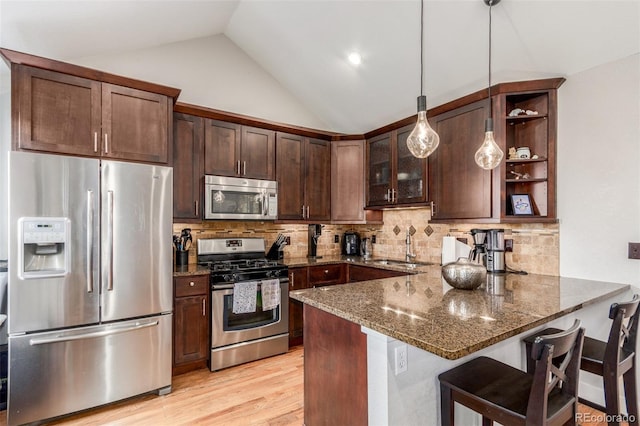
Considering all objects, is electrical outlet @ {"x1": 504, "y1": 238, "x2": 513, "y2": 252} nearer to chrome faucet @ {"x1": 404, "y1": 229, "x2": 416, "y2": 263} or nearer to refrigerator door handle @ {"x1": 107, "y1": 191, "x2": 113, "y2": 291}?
chrome faucet @ {"x1": 404, "y1": 229, "x2": 416, "y2": 263}

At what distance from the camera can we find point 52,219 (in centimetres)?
219

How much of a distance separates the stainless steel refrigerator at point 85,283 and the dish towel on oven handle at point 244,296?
1.94 feet

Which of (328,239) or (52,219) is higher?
(52,219)

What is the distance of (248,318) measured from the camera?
3.21m

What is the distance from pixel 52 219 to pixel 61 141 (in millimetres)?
563

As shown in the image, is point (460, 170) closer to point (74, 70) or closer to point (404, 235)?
point (404, 235)

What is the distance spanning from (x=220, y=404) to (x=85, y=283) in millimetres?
1319

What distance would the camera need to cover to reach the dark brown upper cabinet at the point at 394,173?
11.2 feet

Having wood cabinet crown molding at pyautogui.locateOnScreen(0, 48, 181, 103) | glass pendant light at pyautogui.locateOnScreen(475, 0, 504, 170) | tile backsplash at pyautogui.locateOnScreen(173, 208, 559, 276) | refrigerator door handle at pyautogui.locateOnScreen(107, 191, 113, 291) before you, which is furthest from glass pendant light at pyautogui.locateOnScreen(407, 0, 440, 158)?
refrigerator door handle at pyautogui.locateOnScreen(107, 191, 113, 291)

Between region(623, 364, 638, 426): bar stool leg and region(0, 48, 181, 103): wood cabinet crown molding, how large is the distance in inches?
142

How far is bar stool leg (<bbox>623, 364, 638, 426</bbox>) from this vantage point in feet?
5.75

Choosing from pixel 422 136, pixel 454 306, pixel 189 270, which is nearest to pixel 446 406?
pixel 454 306

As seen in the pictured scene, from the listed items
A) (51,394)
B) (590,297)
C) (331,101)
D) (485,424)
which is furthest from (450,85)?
(51,394)

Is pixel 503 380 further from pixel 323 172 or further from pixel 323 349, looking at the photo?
pixel 323 172
